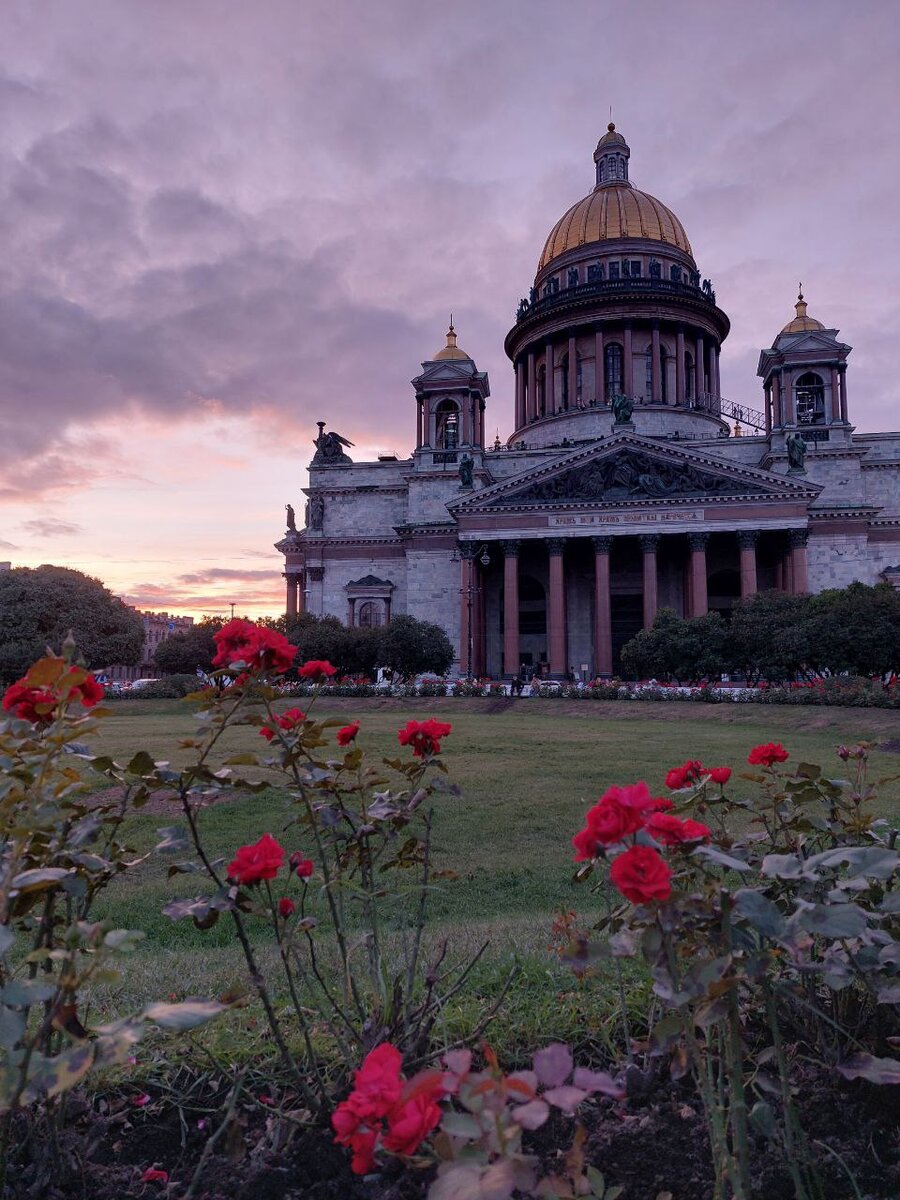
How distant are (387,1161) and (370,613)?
50042 mm

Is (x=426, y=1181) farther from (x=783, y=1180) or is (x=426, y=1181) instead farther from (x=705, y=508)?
(x=705, y=508)

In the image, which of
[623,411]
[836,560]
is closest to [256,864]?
[623,411]

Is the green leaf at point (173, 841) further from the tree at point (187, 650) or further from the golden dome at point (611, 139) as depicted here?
the golden dome at point (611, 139)

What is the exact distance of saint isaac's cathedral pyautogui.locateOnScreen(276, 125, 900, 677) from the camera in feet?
148

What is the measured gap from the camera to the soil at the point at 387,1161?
2621 millimetres

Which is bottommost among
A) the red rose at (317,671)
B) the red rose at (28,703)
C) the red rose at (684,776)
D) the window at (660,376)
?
the red rose at (684,776)

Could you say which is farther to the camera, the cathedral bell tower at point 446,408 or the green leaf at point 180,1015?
the cathedral bell tower at point 446,408

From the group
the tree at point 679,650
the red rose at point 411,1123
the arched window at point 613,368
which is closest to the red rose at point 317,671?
the red rose at point 411,1123

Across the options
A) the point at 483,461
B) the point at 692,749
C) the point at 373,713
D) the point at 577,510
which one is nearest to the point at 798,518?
the point at 577,510

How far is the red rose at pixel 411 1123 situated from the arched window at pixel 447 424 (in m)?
53.3

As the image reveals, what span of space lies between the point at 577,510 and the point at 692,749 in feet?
98.9

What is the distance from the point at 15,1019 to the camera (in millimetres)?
1765

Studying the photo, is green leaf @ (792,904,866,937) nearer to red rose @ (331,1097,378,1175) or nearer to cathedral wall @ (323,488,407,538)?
red rose @ (331,1097,378,1175)

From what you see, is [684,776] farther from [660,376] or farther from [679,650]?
[660,376]
